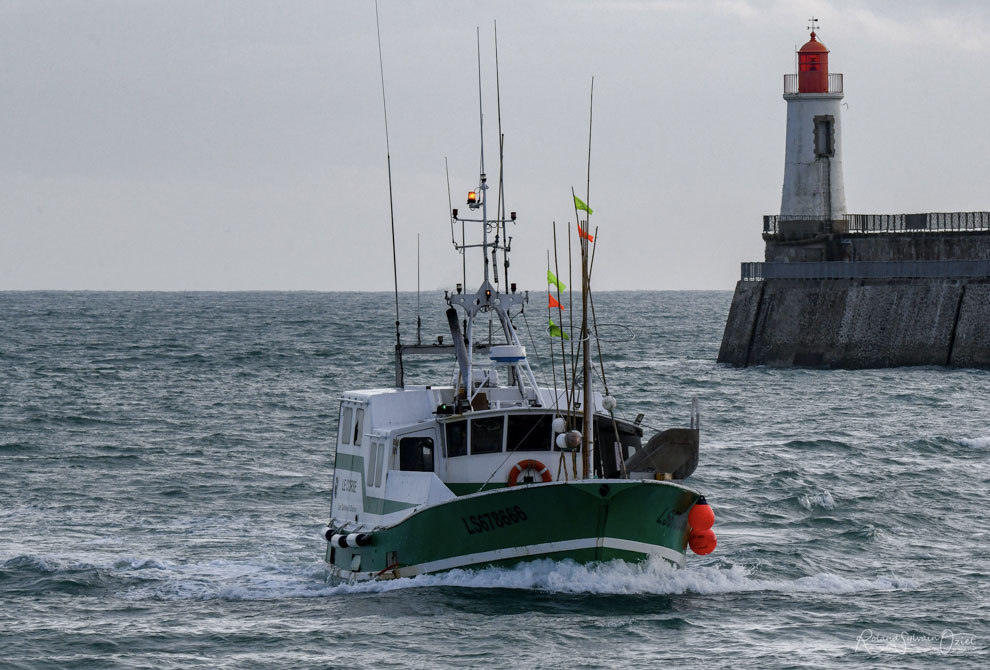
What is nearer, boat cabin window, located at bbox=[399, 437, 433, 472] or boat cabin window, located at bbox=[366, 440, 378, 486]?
boat cabin window, located at bbox=[399, 437, 433, 472]

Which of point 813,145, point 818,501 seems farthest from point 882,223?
point 818,501

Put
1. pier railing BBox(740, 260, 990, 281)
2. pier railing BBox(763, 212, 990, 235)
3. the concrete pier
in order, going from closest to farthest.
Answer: the concrete pier, pier railing BBox(740, 260, 990, 281), pier railing BBox(763, 212, 990, 235)

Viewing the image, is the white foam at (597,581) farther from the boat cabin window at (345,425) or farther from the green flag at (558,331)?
the green flag at (558,331)

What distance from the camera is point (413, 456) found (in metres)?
25.2

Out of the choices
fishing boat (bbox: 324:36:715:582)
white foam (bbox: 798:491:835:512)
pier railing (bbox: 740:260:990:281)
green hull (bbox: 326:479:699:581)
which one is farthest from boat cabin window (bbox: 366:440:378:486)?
pier railing (bbox: 740:260:990:281)

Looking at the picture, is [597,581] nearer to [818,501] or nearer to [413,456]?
[413,456]

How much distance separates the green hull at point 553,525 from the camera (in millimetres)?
22828

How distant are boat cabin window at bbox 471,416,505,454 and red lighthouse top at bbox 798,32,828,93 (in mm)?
54059

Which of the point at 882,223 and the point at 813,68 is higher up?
the point at 813,68

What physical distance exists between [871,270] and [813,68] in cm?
1216

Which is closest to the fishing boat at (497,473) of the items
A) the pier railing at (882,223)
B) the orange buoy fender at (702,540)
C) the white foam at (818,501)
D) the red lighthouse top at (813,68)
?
the orange buoy fender at (702,540)

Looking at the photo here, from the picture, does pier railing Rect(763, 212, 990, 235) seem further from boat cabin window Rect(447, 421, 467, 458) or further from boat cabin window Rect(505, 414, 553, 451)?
boat cabin window Rect(447, 421, 467, 458)

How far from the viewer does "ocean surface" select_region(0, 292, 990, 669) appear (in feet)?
71.4

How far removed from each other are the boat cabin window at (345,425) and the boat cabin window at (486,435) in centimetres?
300
